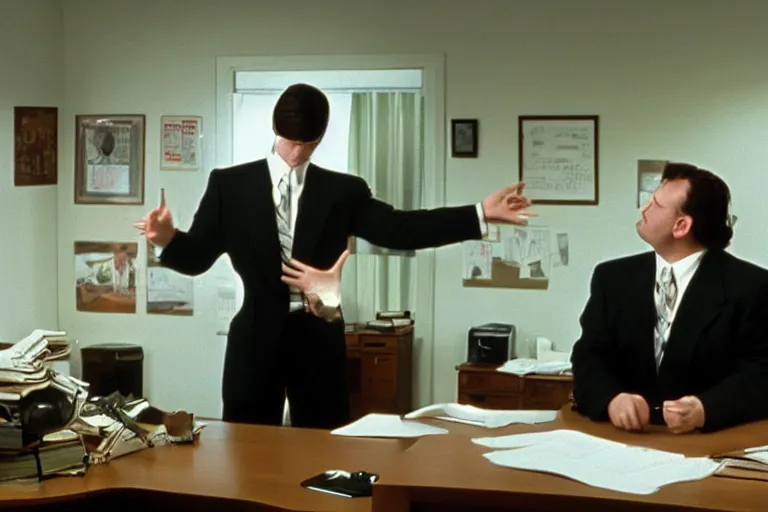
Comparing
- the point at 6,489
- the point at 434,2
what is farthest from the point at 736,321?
the point at 434,2

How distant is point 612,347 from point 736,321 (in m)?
0.32

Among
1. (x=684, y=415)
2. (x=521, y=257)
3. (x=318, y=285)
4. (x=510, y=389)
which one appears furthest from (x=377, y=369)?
(x=684, y=415)

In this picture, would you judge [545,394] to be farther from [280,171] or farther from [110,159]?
[110,159]

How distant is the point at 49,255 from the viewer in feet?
22.1

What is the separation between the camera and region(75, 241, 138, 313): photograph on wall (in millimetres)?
6660

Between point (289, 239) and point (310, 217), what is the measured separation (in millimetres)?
94

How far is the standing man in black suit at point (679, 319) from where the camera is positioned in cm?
267

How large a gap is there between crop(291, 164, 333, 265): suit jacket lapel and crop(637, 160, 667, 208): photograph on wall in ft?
9.41

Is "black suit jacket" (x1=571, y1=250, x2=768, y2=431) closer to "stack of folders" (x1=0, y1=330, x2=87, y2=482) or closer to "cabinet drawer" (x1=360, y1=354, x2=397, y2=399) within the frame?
"stack of folders" (x1=0, y1=330, x2=87, y2=482)

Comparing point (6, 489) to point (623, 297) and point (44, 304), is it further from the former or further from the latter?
point (44, 304)

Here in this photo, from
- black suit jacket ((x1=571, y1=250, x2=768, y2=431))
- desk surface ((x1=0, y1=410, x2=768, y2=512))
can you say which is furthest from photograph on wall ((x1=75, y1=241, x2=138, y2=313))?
black suit jacket ((x1=571, y1=250, x2=768, y2=431))

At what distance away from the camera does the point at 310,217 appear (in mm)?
3432

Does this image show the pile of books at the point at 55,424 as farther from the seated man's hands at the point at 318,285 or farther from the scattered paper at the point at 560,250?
the scattered paper at the point at 560,250

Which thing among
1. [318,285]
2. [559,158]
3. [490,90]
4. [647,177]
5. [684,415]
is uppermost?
[490,90]
